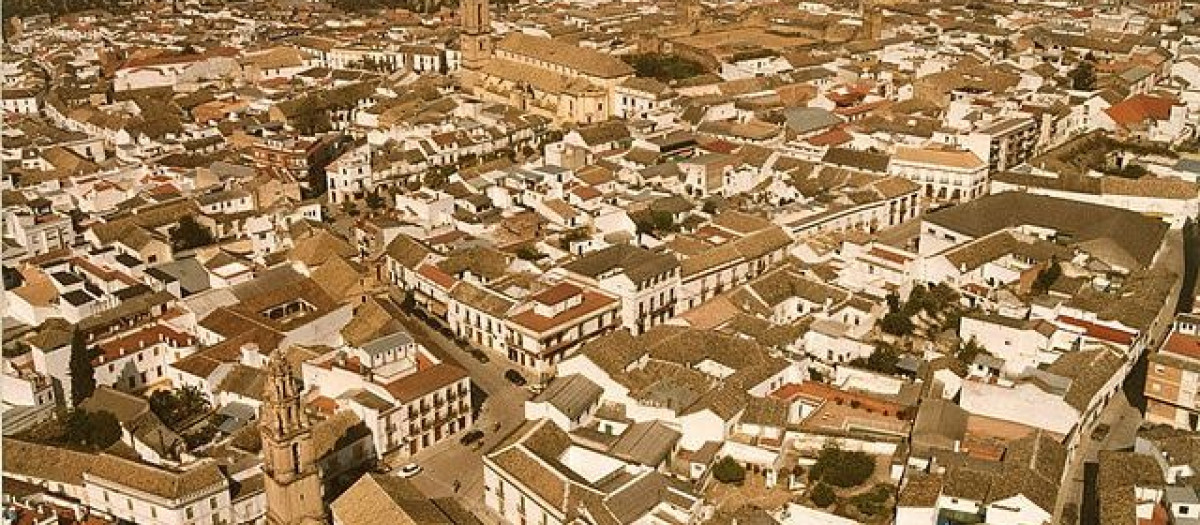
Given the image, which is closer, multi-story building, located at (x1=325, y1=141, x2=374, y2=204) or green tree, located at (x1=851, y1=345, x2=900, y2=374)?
green tree, located at (x1=851, y1=345, x2=900, y2=374)

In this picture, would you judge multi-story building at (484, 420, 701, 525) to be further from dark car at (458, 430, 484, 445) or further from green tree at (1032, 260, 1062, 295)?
green tree at (1032, 260, 1062, 295)

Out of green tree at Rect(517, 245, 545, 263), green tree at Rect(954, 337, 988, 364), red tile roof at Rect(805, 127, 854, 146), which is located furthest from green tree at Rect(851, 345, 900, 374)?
red tile roof at Rect(805, 127, 854, 146)

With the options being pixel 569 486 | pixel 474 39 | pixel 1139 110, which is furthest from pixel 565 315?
pixel 474 39

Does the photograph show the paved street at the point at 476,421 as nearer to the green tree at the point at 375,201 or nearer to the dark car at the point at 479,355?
the dark car at the point at 479,355

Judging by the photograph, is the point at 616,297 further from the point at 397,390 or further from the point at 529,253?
the point at 397,390

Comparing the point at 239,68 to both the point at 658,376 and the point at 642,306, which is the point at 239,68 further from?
the point at 658,376

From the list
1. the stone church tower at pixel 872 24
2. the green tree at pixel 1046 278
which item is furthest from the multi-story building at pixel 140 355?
the stone church tower at pixel 872 24
